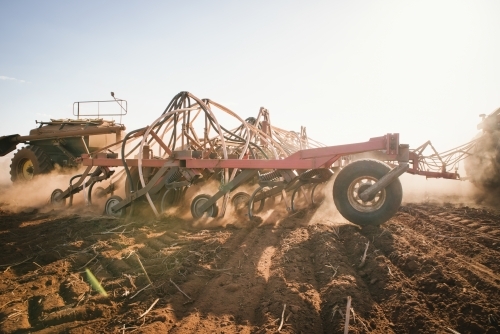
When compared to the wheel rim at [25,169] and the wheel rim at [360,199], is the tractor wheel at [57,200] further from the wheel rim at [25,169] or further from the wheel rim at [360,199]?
the wheel rim at [360,199]

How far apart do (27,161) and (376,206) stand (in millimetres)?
11160

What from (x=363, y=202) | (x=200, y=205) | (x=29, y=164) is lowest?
(x=200, y=205)

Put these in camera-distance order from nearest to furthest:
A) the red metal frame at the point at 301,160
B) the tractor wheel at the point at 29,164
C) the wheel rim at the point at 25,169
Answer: the red metal frame at the point at 301,160 → the tractor wheel at the point at 29,164 → the wheel rim at the point at 25,169

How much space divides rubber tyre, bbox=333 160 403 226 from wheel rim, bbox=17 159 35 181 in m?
10.4

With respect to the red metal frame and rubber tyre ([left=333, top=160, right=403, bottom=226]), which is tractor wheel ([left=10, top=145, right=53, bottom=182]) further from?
rubber tyre ([left=333, top=160, right=403, bottom=226])

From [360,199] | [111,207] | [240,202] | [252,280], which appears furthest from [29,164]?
[360,199]

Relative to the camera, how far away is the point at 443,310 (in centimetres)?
239

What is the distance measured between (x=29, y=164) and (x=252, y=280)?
35.2ft

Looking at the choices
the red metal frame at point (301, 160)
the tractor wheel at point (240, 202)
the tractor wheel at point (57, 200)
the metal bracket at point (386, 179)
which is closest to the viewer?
the metal bracket at point (386, 179)

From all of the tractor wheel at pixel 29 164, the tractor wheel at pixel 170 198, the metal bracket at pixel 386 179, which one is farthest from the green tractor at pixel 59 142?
the metal bracket at pixel 386 179

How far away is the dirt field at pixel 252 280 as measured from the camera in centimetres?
230

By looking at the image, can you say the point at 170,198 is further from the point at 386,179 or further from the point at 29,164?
the point at 29,164

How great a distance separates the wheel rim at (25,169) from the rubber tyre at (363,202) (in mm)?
10435

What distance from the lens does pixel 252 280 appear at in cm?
307
